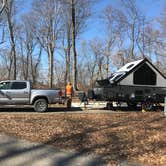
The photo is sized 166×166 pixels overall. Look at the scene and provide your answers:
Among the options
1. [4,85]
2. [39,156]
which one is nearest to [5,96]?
[4,85]

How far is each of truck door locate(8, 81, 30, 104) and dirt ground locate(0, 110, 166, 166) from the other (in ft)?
19.2

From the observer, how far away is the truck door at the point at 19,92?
A: 19.9m

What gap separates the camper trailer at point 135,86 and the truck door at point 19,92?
4096mm

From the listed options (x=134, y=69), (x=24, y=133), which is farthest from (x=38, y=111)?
(x=24, y=133)

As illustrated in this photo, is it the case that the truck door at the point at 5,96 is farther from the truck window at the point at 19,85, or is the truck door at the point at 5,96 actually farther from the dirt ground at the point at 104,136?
the dirt ground at the point at 104,136

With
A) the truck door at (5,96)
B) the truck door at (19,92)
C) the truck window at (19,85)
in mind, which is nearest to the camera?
the truck door at (5,96)

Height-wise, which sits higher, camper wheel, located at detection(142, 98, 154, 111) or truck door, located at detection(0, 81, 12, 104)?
truck door, located at detection(0, 81, 12, 104)

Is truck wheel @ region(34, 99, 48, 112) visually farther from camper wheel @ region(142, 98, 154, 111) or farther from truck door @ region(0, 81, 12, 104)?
camper wheel @ region(142, 98, 154, 111)

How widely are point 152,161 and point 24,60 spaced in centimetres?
7733

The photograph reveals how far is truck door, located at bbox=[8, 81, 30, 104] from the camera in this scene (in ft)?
65.4

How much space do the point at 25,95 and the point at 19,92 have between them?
0.36 m

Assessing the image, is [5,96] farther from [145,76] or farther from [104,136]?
[104,136]

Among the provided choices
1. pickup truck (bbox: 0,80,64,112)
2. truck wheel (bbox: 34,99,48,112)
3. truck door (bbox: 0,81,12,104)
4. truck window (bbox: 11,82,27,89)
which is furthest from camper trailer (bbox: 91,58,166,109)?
truck door (bbox: 0,81,12,104)

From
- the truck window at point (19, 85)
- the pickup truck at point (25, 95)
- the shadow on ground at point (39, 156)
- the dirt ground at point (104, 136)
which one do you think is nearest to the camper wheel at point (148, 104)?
the pickup truck at point (25, 95)
